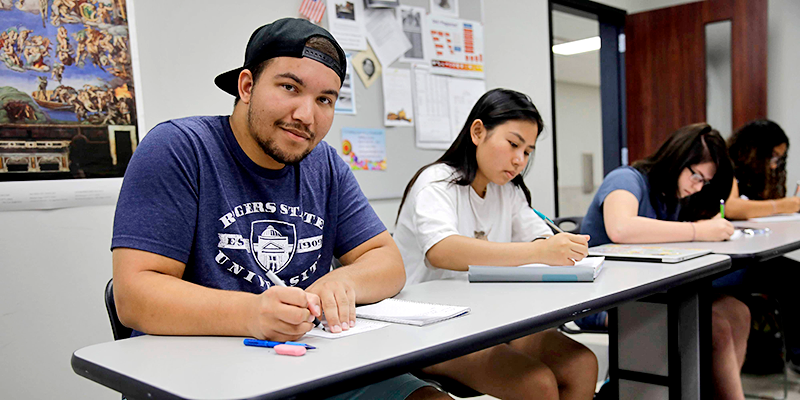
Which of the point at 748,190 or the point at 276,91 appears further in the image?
the point at 748,190

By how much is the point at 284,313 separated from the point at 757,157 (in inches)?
125

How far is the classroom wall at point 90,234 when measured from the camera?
5.73ft

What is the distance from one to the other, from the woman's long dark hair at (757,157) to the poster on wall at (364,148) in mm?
1978

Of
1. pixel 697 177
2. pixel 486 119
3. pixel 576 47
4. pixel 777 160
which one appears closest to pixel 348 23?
pixel 486 119

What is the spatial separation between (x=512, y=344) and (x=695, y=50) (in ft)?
11.2

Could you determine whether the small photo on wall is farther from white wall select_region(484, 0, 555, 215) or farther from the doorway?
the doorway

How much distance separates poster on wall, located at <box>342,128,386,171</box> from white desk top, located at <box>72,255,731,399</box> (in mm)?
1390

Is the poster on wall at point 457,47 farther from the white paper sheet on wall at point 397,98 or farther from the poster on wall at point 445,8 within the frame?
the white paper sheet on wall at point 397,98

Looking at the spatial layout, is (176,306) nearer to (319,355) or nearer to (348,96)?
(319,355)

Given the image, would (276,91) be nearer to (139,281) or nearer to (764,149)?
(139,281)

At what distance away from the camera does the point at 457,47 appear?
2.97m

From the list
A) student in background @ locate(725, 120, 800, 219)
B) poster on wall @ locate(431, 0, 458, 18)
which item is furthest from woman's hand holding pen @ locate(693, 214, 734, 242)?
poster on wall @ locate(431, 0, 458, 18)

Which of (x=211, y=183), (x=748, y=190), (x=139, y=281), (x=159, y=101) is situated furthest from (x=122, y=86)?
(x=748, y=190)

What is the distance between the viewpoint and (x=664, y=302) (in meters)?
1.58
